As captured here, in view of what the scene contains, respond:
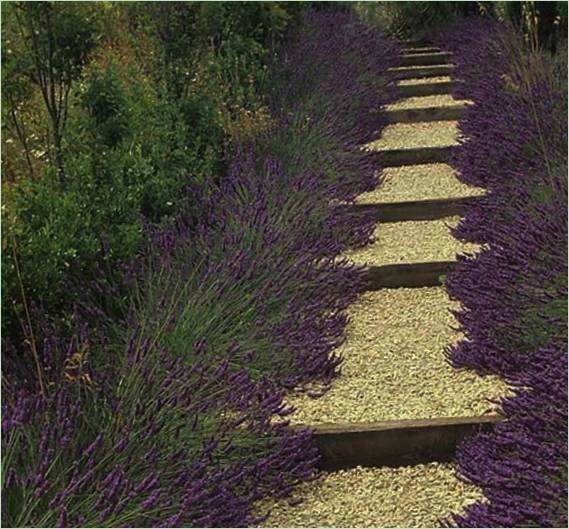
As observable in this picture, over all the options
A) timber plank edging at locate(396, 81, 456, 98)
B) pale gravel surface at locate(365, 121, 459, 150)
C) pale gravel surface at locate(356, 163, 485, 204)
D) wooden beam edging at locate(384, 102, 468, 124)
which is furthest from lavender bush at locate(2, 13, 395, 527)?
timber plank edging at locate(396, 81, 456, 98)

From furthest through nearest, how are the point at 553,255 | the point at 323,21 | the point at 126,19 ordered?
the point at 323,21 < the point at 126,19 < the point at 553,255

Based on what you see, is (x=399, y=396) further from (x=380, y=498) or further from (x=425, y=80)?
(x=425, y=80)

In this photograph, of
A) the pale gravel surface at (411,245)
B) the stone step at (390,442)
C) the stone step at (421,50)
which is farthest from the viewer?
the stone step at (421,50)

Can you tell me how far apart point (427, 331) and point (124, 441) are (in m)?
1.67

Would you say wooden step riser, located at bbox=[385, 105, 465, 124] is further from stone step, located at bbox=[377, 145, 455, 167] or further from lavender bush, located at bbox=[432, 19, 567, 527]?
stone step, located at bbox=[377, 145, 455, 167]

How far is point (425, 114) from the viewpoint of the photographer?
277 inches

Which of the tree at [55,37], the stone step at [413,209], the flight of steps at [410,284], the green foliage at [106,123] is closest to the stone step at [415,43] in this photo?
the flight of steps at [410,284]

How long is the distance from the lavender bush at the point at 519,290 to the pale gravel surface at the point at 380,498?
8cm

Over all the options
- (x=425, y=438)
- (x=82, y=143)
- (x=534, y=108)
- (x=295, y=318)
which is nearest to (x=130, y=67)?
(x=82, y=143)

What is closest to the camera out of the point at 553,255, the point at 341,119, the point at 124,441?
the point at 124,441

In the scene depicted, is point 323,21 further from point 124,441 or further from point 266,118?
point 124,441

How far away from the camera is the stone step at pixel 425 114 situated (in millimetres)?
6996

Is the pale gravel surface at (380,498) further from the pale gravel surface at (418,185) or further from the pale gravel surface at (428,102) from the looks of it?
the pale gravel surface at (428,102)

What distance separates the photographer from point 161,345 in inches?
117
